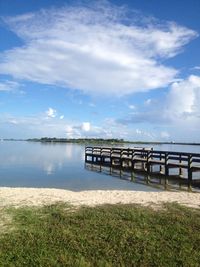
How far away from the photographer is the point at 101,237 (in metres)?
8.63

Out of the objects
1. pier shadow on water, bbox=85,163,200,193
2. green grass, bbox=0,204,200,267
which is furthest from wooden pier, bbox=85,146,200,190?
green grass, bbox=0,204,200,267

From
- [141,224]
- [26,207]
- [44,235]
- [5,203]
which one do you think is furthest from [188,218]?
[5,203]

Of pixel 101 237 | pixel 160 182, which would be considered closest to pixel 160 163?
pixel 160 182

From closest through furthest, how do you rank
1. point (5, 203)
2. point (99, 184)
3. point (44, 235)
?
point (44, 235) < point (5, 203) < point (99, 184)

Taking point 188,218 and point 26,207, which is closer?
point 188,218

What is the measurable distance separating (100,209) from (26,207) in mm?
2664

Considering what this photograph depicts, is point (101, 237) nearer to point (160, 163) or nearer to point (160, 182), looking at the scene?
point (160, 182)

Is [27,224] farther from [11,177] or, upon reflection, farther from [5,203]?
[11,177]

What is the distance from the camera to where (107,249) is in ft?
25.5

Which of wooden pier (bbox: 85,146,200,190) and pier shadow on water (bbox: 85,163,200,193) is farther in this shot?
wooden pier (bbox: 85,146,200,190)

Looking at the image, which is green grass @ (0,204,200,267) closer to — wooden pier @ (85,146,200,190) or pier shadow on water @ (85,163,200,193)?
pier shadow on water @ (85,163,200,193)

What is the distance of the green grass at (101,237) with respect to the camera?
23.7ft

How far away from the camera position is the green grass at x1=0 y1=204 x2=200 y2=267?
723 centimetres

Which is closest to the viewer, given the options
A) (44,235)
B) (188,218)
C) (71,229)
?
(44,235)
